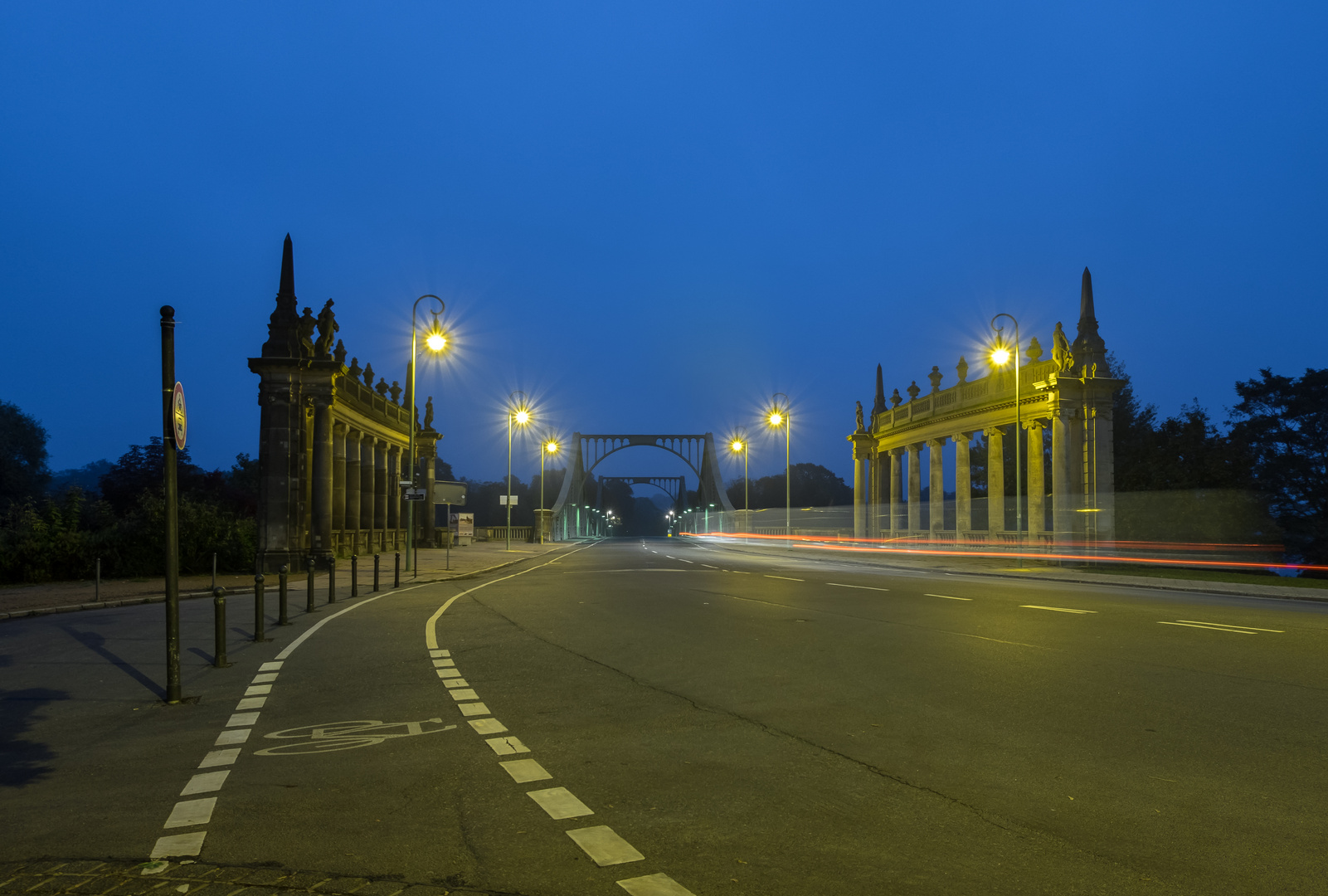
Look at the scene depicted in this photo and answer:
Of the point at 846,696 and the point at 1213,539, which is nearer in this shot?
the point at 846,696

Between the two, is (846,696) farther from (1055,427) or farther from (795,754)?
(1055,427)

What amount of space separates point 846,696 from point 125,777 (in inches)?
217

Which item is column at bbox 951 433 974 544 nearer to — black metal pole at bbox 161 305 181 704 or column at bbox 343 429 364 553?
column at bbox 343 429 364 553

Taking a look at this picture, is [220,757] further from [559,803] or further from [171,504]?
[171,504]

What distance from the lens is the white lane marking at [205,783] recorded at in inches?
216

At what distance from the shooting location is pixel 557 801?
16.9ft

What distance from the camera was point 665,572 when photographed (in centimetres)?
2983

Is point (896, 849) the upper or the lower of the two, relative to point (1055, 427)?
lower

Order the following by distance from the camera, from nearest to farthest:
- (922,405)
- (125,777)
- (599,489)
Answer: (125,777) < (922,405) < (599,489)

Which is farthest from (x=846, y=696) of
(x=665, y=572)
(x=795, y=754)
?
(x=665, y=572)

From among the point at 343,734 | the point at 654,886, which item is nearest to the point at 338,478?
the point at 343,734

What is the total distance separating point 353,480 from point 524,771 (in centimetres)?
3962

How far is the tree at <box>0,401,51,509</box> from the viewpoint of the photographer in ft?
163

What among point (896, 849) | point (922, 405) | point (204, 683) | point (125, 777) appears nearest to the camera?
point (896, 849)
